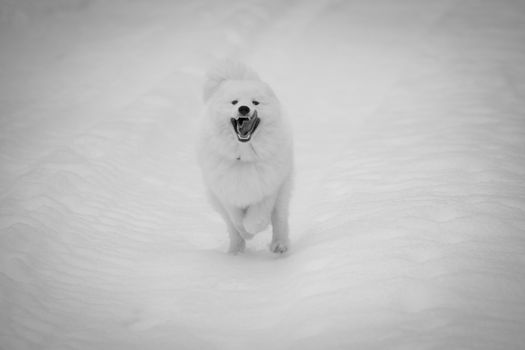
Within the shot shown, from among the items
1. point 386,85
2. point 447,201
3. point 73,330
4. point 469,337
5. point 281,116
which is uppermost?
point 386,85

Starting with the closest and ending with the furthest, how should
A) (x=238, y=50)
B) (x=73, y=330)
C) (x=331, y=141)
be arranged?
1. (x=73, y=330)
2. (x=331, y=141)
3. (x=238, y=50)

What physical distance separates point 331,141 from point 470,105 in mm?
2240

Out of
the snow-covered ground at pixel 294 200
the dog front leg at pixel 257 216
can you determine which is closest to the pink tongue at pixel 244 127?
the dog front leg at pixel 257 216

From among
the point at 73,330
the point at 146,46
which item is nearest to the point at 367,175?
the point at 73,330

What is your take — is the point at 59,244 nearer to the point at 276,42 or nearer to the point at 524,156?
the point at 524,156


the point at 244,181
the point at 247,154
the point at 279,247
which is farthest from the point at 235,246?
the point at 247,154

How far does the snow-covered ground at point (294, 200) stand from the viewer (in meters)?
2.20

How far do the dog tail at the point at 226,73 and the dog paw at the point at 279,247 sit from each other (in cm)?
154

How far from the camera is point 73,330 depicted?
2.34 meters

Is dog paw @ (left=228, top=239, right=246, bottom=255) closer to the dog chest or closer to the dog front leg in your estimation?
the dog front leg

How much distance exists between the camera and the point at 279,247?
142 inches

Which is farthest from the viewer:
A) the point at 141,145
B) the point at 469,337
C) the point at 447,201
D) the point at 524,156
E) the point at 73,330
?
the point at 141,145

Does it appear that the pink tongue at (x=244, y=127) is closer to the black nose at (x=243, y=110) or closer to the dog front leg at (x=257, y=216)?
the black nose at (x=243, y=110)

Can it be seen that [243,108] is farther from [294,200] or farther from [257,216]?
[294,200]
